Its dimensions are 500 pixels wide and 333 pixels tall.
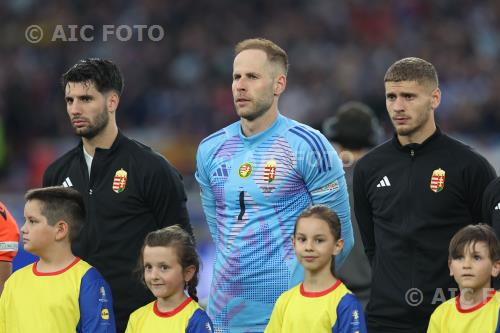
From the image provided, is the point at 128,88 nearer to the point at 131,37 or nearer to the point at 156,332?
the point at 131,37

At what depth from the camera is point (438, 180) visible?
22.2ft

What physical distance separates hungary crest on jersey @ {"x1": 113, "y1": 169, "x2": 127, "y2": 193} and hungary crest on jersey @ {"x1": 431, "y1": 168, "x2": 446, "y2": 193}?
1.76 meters

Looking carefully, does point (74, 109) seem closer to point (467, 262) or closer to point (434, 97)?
point (434, 97)

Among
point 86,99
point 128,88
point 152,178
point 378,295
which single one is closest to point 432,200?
point 378,295

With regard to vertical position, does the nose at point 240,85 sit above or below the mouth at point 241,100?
above

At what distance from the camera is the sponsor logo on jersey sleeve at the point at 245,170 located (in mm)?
6938

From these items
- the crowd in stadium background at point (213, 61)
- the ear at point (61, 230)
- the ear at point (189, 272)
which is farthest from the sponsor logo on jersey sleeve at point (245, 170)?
the crowd in stadium background at point (213, 61)

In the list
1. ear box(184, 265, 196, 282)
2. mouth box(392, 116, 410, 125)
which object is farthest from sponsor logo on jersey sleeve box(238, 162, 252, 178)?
mouth box(392, 116, 410, 125)

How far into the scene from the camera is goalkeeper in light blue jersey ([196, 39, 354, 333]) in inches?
269

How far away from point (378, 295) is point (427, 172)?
737mm

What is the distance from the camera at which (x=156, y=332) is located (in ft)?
21.7

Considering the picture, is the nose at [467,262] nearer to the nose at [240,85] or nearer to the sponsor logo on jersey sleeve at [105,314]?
the nose at [240,85]

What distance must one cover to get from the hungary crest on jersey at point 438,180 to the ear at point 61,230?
80.6 inches

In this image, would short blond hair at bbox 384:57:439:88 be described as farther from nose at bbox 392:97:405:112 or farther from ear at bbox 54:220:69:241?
ear at bbox 54:220:69:241
